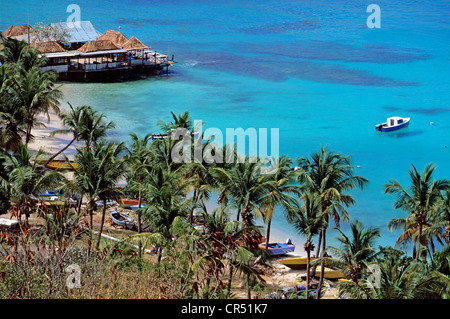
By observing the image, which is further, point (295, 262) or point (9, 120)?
point (9, 120)

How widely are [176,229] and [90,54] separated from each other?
145 ft

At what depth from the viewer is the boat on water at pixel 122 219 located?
113 ft

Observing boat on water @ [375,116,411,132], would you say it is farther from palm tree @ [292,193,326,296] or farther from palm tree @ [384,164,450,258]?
palm tree @ [292,193,326,296]

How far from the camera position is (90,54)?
208ft

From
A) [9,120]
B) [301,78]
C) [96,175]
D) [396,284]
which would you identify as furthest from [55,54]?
[396,284]

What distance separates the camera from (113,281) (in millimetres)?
19406

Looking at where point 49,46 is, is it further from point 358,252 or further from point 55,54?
point 358,252

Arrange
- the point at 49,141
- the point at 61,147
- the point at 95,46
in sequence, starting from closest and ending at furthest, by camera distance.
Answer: the point at 61,147
the point at 49,141
the point at 95,46

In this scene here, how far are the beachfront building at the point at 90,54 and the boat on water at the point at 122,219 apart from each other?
29687 mm

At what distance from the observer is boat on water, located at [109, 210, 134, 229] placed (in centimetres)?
3434

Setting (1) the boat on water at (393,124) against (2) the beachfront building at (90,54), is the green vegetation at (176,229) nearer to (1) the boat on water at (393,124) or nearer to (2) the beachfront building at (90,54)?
(1) the boat on water at (393,124)

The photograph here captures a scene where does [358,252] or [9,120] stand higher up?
[9,120]

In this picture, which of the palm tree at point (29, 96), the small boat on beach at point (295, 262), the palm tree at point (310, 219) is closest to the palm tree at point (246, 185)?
the palm tree at point (310, 219)

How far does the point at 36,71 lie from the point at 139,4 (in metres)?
76.6
